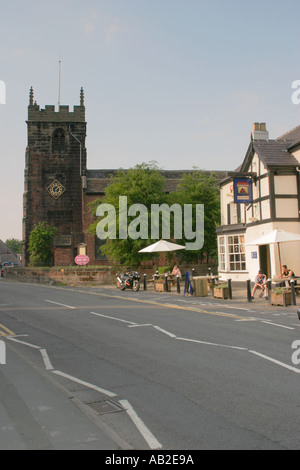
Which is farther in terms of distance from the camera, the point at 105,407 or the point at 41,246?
the point at 41,246

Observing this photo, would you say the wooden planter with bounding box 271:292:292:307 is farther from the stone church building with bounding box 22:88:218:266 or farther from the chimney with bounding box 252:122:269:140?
the stone church building with bounding box 22:88:218:266

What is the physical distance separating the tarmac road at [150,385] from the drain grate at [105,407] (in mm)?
13

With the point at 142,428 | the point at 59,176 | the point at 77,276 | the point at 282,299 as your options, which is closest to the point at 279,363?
the point at 142,428

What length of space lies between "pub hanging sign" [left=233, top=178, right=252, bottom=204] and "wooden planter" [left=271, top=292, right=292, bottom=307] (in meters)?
8.76

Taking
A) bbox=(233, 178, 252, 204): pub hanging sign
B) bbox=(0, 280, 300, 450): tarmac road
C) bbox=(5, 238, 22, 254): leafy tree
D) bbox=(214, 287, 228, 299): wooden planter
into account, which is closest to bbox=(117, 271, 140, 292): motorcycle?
bbox=(214, 287, 228, 299): wooden planter

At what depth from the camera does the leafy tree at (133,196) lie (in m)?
30.8

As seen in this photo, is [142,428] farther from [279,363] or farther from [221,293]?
[221,293]

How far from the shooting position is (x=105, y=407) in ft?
17.3

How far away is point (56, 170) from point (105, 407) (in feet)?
155

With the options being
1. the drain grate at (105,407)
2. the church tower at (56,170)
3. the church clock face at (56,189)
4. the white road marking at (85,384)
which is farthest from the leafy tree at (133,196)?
the drain grate at (105,407)

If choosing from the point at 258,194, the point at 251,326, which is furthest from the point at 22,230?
the point at 251,326

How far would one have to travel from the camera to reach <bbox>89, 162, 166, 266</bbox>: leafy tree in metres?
30.8

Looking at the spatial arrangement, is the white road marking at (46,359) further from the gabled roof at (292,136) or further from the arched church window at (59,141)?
the arched church window at (59,141)
